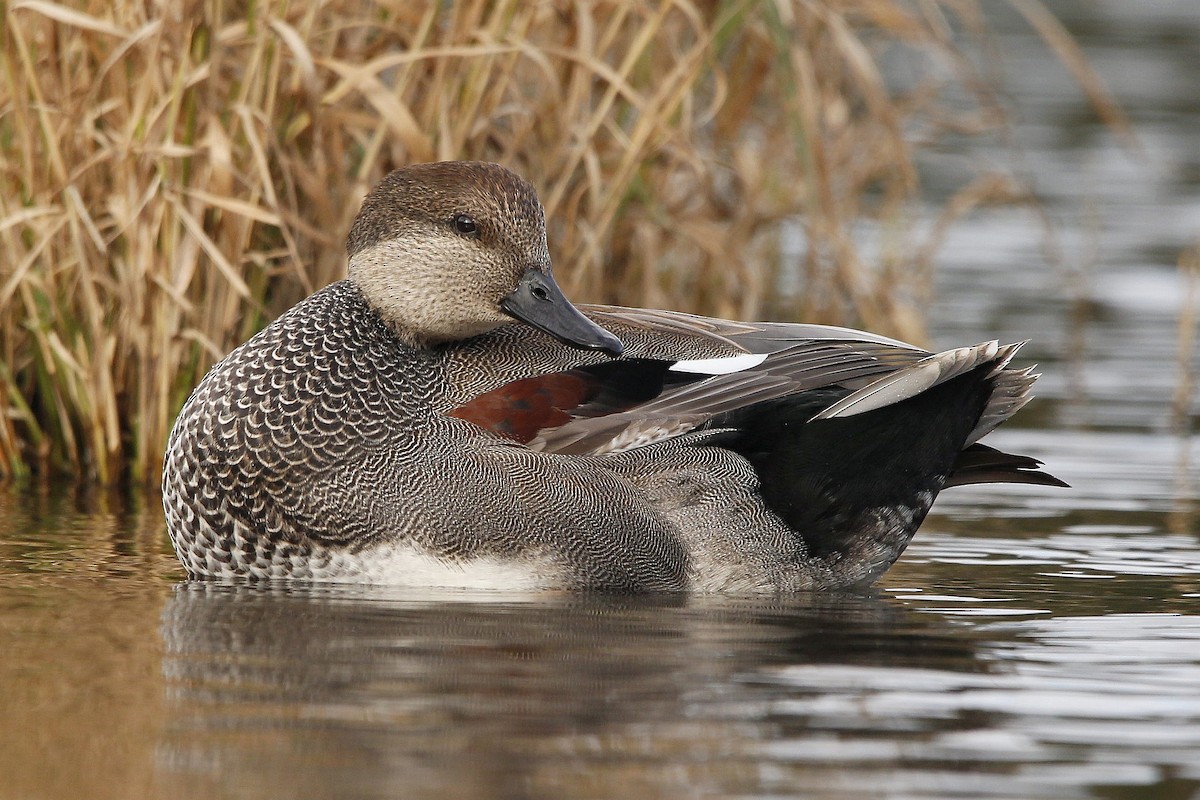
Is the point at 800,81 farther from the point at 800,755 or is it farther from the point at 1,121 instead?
the point at 800,755

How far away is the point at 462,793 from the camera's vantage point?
2.98 m

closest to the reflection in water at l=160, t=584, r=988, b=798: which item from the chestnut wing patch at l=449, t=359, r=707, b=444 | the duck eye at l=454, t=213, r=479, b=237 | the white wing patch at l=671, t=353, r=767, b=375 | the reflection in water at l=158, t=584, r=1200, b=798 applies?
the reflection in water at l=158, t=584, r=1200, b=798

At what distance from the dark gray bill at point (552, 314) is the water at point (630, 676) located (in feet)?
2.11

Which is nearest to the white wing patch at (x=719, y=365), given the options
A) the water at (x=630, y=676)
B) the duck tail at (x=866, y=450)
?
the duck tail at (x=866, y=450)

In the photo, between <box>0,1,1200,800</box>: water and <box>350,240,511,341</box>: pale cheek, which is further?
<box>350,240,511,341</box>: pale cheek

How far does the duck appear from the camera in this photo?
464 centimetres

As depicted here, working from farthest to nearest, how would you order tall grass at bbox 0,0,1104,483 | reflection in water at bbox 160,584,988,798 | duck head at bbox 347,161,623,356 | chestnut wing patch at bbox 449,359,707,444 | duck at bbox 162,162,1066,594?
tall grass at bbox 0,0,1104,483 → duck head at bbox 347,161,623,356 → chestnut wing patch at bbox 449,359,707,444 → duck at bbox 162,162,1066,594 → reflection in water at bbox 160,584,988,798

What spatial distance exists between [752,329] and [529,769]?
2279mm

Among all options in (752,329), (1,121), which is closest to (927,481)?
(752,329)

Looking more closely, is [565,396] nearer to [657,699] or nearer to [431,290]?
[431,290]

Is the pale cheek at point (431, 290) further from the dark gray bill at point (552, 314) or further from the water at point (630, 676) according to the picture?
the water at point (630, 676)

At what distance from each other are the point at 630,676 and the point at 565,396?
3.82ft

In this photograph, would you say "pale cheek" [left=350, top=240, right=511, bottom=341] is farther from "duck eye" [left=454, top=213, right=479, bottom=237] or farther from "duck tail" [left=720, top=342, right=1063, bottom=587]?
→ "duck tail" [left=720, top=342, right=1063, bottom=587]

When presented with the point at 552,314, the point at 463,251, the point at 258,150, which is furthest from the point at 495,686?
the point at 258,150
